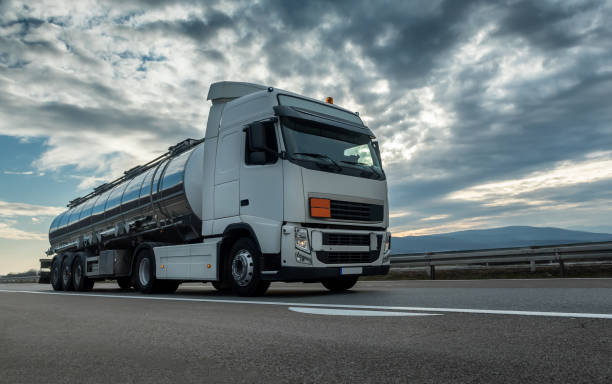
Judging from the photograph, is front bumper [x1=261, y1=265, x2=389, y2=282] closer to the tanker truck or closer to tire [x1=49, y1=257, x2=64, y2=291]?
the tanker truck

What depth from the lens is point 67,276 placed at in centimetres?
1556

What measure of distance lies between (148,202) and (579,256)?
10639 mm

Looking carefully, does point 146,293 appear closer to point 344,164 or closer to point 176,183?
point 176,183

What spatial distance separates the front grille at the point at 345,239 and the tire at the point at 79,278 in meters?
9.65

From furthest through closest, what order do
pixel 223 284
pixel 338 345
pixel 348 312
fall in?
pixel 223 284
pixel 348 312
pixel 338 345

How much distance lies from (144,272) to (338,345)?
9.01m

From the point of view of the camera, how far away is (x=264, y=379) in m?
2.60

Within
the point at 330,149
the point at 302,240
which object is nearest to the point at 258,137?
the point at 330,149

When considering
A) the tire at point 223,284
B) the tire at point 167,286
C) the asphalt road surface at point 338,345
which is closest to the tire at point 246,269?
the tire at point 223,284

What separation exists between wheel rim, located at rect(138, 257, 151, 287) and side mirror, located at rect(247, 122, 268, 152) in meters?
4.73

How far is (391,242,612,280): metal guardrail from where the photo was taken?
12.4 m

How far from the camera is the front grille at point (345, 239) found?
813 cm

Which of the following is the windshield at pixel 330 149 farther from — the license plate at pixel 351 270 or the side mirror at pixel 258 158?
the license plate at pixel 351 270

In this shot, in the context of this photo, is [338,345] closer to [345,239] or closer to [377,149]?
[345,239]
